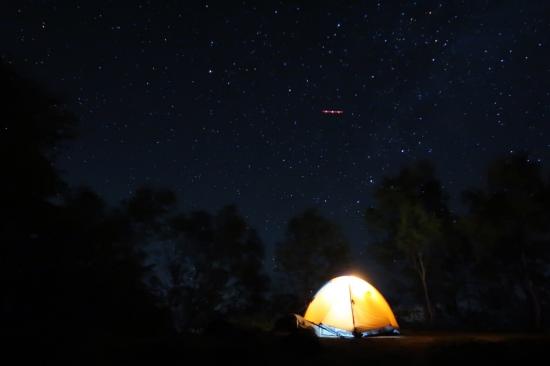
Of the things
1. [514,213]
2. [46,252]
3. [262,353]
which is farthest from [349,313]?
[514,213]

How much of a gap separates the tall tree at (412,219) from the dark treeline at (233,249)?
0.29 ft

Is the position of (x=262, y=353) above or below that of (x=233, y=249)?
below

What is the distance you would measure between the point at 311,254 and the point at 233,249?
220 inches

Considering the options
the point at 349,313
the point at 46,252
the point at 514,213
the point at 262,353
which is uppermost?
the point at 514,213

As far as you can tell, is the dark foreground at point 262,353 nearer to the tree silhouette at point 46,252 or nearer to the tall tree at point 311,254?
the tree silhouette at point 46,252

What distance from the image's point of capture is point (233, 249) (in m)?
29.0

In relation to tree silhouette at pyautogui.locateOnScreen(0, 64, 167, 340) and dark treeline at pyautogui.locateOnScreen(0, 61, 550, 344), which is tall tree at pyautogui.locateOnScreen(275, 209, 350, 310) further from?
tree silhouette at pyautogui.locateOnScreen(0, 64, 167, 340)

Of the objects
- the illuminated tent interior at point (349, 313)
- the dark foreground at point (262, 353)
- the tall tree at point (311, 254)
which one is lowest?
the dark foreground at point (262, 353)

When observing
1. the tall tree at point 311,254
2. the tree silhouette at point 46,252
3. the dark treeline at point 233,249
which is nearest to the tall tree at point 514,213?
the dark treeline at point 233,249

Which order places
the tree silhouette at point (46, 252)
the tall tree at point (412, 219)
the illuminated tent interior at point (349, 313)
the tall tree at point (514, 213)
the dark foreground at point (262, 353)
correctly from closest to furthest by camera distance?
the dark foreground at point (262, 353) < the tree silhouette at point (46, 252) < the illuminated tent interior at point (349, 313) < the tall tree at point (514, 213) < the tall tree at point (412, 219)

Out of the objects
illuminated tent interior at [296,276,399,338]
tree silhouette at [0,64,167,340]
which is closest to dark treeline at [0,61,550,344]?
tree silhouette at [0,64,167,340]

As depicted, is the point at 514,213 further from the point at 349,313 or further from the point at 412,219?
the point at 349,313

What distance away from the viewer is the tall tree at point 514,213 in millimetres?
21656

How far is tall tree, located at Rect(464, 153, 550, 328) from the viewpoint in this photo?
21.7 meters
